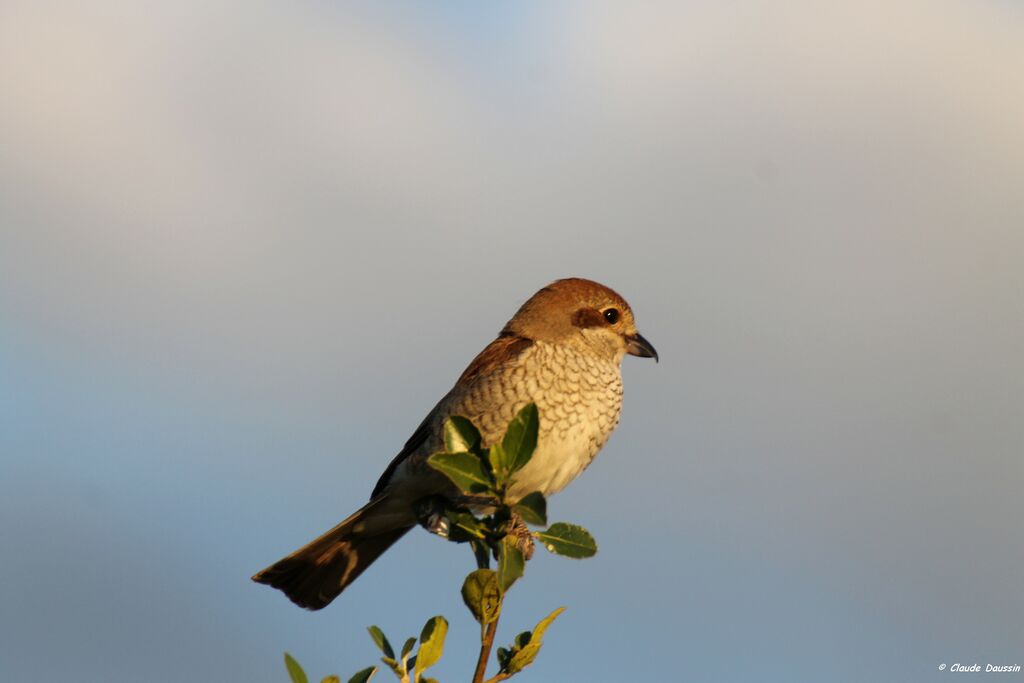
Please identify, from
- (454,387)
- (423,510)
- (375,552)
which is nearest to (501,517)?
(423,510)

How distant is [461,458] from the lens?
9.98 ft

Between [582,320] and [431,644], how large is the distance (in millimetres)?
2899

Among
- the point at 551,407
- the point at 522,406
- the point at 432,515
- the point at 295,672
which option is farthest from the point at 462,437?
the point at 551,407

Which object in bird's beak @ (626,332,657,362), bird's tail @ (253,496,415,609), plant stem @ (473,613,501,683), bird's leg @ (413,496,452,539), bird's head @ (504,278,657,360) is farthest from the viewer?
bird's beak @ (626,332,657,362)

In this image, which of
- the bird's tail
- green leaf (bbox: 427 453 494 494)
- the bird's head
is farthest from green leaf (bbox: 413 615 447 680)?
the bird's head

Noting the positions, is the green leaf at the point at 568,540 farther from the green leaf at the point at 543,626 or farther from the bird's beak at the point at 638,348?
the bird's beak at the point at 638,348

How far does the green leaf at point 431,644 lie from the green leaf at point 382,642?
0.24 feet

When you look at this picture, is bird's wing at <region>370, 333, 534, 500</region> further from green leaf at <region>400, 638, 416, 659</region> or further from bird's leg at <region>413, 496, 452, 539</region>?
green leaf at <region>400, 638, 416, 659</region>

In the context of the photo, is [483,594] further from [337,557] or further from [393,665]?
[337,557]

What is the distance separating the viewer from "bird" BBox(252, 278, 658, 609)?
16.8 feet

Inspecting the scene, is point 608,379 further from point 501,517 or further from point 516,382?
point 501,517

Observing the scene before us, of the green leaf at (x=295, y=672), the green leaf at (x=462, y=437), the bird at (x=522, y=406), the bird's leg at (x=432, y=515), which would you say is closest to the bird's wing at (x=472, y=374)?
the bird at (x=522, y=406)

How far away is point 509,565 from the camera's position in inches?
114

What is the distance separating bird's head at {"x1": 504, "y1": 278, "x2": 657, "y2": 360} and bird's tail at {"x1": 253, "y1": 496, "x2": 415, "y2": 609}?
105 centimetres
